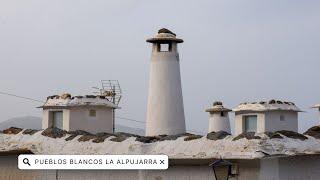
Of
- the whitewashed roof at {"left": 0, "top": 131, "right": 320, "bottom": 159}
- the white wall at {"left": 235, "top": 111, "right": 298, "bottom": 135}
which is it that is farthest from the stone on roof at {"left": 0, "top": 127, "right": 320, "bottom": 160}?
the white wall at {"left": 235, "top": 111, "right": 298, "bottom": 135}

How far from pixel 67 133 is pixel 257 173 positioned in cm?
663

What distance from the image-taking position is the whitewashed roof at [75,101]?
2725 cm

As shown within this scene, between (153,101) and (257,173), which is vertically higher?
(153,101)

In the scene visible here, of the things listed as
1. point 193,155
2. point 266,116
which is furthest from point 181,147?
point 266,116

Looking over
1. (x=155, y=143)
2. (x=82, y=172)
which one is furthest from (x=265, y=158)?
(x=82, y=172)

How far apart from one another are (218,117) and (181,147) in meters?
21.8

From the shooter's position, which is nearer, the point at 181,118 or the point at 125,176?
the point at 125,176

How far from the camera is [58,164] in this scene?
59.4 feet

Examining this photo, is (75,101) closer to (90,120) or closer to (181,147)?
(90,120)

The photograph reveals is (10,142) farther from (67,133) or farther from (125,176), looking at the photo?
(125,176)
